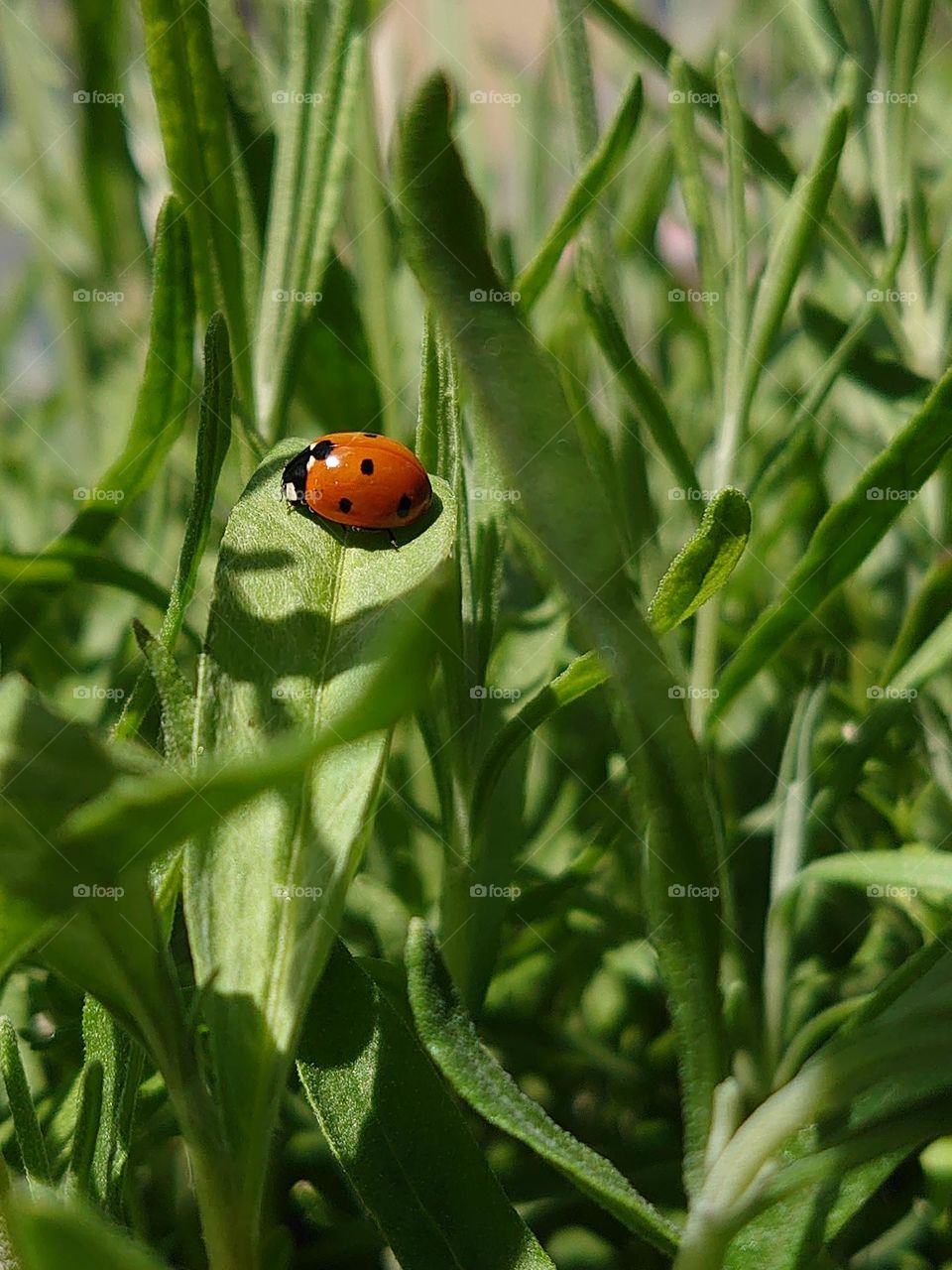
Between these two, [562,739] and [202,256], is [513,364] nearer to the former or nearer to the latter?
[202,256]

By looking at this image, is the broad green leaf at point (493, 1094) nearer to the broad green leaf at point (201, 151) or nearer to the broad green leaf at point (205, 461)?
the broad green leaf at point (205, 461)

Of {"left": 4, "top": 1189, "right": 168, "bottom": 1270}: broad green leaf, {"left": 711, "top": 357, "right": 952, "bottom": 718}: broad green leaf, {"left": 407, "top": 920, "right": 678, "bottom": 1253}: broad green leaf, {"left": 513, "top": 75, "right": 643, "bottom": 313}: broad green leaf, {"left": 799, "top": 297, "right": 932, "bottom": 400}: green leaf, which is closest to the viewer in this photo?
{"left": 4, "top": 1189, "right": 168, "bottom": 1270}: broad green leaf

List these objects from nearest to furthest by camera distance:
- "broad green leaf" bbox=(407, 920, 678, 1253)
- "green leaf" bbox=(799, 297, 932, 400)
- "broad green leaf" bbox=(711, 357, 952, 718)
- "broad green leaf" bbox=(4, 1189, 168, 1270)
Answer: "broad green leaf" bbox=(4, 1189, 168, 1270) → "broad green leaf" bbox=(407, 920, 678, 1253) → "broad green leaf" bbox=(711, 357, 952, 718) → "green leaf" bbox=(799, 297, 932, 400)

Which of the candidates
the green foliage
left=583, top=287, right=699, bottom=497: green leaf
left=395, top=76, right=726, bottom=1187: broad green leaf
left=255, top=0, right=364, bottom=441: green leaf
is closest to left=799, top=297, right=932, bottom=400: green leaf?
the green foliage

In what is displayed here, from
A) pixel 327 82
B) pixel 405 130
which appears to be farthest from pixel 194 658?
pixel 405 130

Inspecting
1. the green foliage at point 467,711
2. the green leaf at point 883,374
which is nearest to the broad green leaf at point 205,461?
the green foliage at point 467,711

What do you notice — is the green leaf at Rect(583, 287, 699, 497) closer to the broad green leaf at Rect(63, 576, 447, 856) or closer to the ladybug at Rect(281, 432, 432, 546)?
the ladybug at Rect(281, 432, 432, 546)

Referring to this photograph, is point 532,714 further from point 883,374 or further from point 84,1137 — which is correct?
point 883,374
